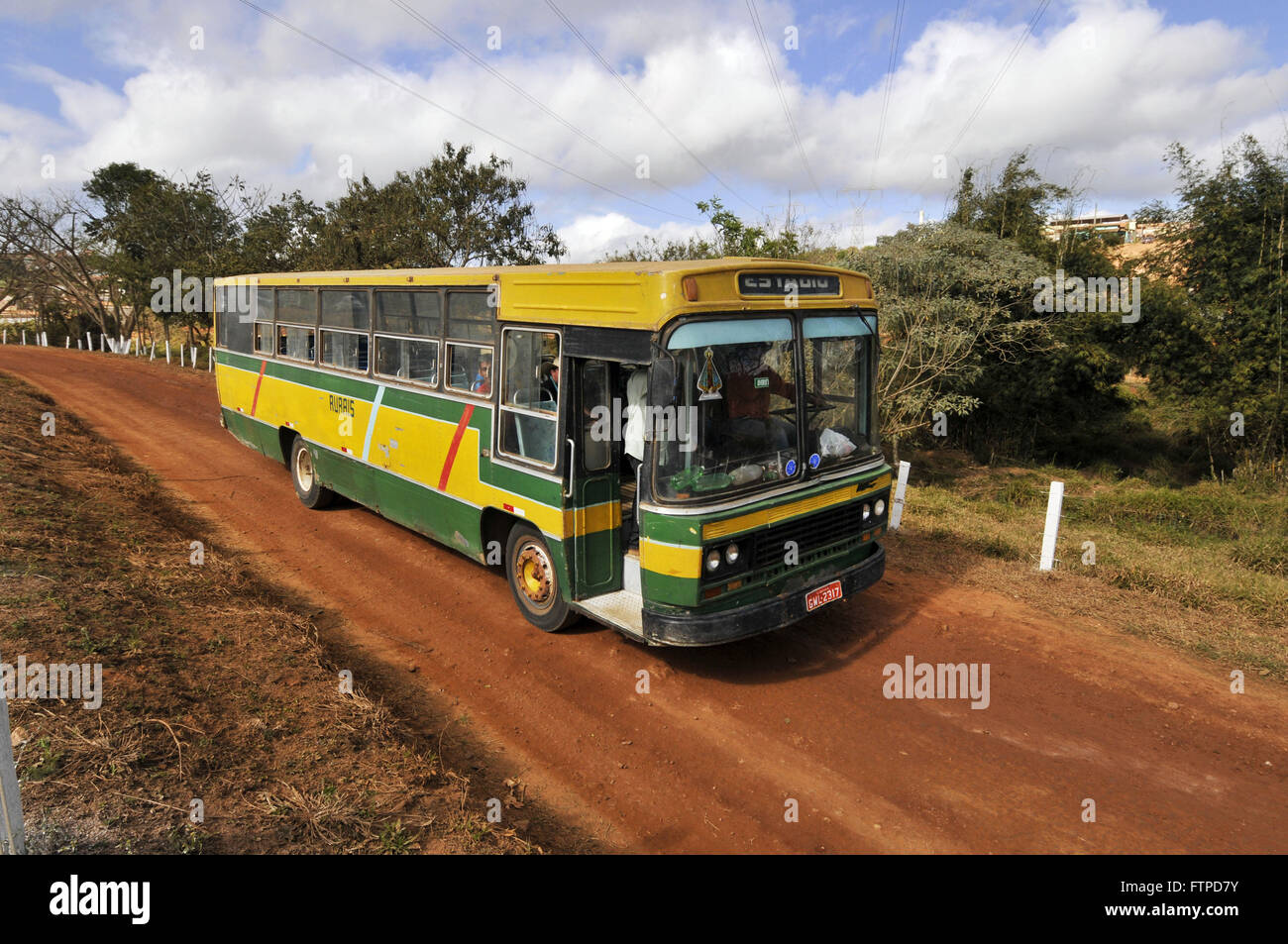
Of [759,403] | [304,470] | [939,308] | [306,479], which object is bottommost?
[306,479]

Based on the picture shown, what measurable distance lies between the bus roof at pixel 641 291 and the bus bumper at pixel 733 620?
6.87 ft

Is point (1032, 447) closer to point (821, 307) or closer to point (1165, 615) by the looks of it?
point (1165, 615)

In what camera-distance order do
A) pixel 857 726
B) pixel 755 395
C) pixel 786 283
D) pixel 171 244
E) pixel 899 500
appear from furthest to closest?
pixel 171 244 → pixel 899 500 → pixel 786 283 → pixel 755 395 → pixel 857 726

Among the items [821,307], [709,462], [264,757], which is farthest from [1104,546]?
[264,757]

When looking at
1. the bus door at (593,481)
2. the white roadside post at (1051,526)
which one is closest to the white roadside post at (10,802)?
the bus door at (593,481)

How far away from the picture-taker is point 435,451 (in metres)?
7.89

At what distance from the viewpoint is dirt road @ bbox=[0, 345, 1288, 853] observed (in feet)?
14.6

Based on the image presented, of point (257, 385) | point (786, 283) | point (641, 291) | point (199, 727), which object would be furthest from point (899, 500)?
point (257, 385)

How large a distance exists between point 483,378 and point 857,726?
4.44 meters

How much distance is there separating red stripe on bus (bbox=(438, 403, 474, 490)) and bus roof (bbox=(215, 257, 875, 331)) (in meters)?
1.04

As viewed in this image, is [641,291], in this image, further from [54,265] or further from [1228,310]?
[54,265]

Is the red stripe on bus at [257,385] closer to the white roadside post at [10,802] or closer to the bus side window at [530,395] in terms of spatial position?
the bus side window at [530,395]

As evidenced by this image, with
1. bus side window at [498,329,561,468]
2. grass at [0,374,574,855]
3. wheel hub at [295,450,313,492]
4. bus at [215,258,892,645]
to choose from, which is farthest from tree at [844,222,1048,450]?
grass at [0,374,574,855]

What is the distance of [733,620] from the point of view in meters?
5.51
